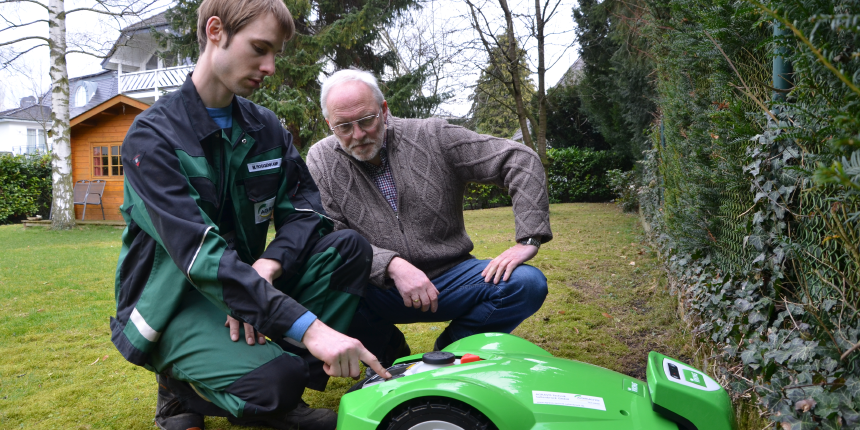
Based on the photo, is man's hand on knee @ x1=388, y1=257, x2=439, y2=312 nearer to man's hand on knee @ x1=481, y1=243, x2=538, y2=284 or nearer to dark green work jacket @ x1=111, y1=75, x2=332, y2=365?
man's hand on knee @ x1=481, y1=243, x2=538, y2=284

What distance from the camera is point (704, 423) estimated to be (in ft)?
5.41

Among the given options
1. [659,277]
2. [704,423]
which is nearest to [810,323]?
[704,423]

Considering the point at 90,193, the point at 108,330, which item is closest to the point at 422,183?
the point at 108,330

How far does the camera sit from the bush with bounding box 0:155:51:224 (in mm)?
14859

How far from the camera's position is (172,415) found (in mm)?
2404

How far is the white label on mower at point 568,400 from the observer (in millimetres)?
1640

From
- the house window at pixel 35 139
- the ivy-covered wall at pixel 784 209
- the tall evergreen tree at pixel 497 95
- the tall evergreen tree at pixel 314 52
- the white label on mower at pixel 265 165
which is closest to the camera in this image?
the ivy-covered wall at pixel 784 209

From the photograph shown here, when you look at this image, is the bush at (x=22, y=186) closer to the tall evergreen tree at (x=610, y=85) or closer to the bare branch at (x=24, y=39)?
the bare branch at (x=24, y=39)

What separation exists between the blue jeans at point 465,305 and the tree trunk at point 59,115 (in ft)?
39.6

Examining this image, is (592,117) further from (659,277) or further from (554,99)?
(659,277)

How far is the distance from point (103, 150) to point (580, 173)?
13.8 meters

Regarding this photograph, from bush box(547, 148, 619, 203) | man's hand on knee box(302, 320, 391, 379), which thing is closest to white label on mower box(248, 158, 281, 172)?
man's hand on knee box(302, 320, 391, 379)

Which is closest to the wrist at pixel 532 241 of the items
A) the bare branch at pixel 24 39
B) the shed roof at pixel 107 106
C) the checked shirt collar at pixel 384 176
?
the checked shirt collar at pixel 384 176

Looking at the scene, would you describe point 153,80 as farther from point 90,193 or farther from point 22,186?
point 90,193
